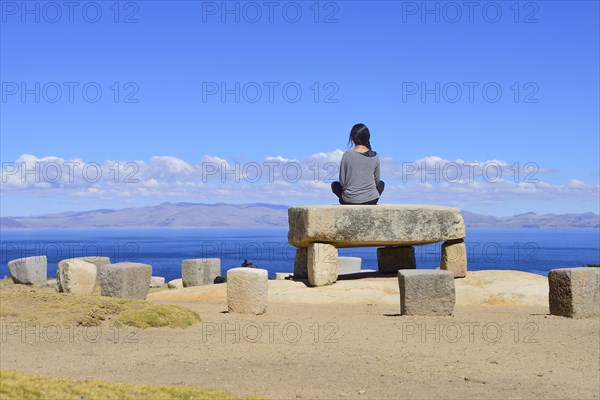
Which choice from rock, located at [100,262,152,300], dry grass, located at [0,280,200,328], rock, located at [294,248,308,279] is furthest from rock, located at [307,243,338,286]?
dry grass, located at [0,280,200,328]

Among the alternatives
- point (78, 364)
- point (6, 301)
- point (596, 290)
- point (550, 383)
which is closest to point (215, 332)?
point (78, 364)

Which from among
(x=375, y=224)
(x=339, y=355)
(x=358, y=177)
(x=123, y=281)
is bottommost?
(x=339, y=355)

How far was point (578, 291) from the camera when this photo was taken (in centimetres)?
1502

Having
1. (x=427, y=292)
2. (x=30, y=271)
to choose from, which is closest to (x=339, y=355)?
(x=427, y=292)

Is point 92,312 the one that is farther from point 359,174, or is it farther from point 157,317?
point 359,174

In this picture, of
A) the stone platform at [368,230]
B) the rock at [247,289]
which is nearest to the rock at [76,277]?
the stone platform at [368,230]

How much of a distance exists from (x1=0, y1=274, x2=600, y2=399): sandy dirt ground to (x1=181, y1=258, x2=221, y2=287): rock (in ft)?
33.8

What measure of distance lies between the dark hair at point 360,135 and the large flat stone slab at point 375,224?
2022 mm

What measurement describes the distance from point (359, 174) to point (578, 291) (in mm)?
6249

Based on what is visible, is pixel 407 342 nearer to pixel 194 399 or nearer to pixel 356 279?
pixel 194 399

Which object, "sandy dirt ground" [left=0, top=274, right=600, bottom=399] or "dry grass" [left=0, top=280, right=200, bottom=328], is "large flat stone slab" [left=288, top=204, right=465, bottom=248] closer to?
"sandy dirt ground" [left=0, top=274, right=600, bottom=399]

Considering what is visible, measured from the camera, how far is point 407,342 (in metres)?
12.4

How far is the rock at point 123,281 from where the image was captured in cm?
1666

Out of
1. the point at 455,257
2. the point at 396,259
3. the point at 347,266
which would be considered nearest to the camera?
the point at 455,257
